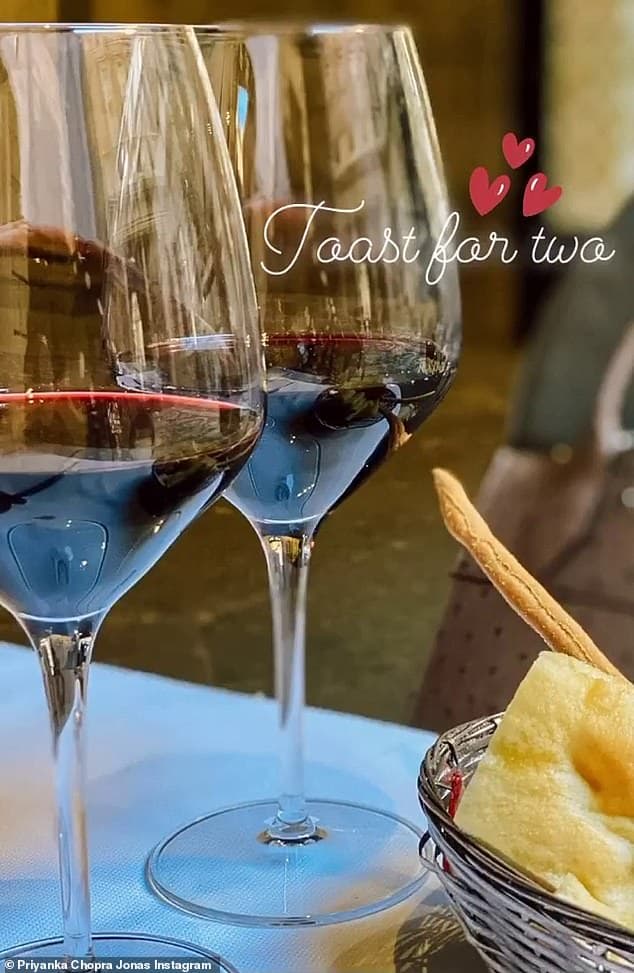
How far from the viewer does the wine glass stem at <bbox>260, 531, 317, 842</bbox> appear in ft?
1.72

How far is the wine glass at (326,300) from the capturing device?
0.47 m

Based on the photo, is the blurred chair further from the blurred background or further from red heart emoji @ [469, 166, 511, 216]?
red heart emoji @ [469, 166, 511, 216]

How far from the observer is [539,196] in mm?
2934

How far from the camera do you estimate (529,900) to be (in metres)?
0.32

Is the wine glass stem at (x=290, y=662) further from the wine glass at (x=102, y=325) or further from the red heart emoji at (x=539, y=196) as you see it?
the red heart emoji at (x=539, y=196)

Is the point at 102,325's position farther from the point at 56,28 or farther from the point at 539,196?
the point at 539,196

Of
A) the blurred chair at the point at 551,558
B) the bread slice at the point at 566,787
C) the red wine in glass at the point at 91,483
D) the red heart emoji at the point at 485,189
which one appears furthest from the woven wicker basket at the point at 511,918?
the red heart emoji at the point at 485,189

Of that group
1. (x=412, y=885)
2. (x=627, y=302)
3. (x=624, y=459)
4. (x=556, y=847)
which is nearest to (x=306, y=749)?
(x=412, y=885)

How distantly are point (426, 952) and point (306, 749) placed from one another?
20 cm

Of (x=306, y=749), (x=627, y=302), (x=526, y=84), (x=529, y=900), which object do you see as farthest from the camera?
(x=526, y=84)

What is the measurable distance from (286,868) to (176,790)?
80mm

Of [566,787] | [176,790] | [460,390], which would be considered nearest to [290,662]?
[176,790]

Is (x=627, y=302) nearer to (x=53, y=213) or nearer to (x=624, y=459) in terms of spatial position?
(x=624, y=459)

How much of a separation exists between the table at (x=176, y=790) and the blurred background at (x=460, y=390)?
0.23 metres
